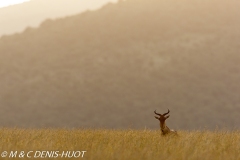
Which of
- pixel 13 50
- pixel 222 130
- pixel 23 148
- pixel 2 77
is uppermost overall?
pixel 13 50

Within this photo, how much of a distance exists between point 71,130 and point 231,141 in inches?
224

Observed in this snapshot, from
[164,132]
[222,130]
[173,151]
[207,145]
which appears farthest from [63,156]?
[222,130]

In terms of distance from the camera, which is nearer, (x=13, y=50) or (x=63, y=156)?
(x=63, y=156)

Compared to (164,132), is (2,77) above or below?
above

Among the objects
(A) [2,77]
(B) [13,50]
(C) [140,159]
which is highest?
(B) [13,50]

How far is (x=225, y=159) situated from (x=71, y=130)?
7.43 m

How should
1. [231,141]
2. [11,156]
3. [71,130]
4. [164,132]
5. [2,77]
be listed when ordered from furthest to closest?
[2,77]
[71,130]
[164,132]
[231,141]
[11,156]

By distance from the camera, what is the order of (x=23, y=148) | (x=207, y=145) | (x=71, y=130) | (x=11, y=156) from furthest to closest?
1. (x=71, y=130)
2. (x=207, y=145)
3. (x=23, y=148)
4. (x=11, y=156)

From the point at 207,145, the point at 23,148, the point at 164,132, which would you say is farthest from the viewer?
the point at 164,132

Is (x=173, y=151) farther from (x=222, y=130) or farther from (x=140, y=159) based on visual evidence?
(x=222, y=130)

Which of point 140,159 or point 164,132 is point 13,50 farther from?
point 140,159

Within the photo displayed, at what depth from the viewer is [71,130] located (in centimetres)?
1427

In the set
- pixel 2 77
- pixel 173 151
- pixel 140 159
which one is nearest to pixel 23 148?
pixel 140 159

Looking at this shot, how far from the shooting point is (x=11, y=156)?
7.35 m
